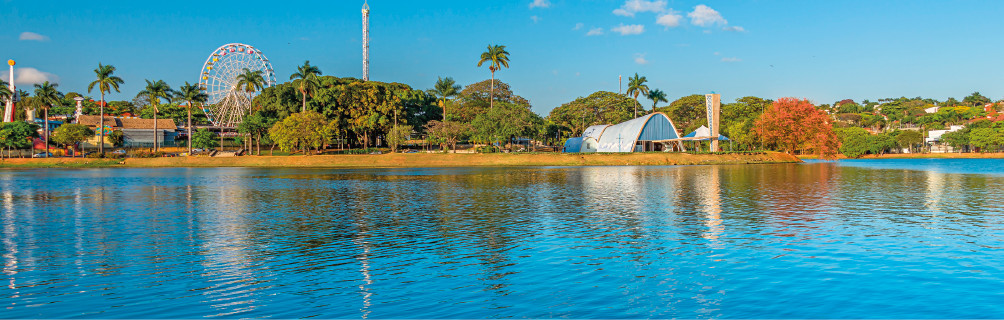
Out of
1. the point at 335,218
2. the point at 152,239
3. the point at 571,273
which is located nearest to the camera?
the point at 571,273

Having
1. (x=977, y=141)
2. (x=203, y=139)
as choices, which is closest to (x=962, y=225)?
(x=203, y=139)

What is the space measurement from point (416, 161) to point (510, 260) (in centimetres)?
7621

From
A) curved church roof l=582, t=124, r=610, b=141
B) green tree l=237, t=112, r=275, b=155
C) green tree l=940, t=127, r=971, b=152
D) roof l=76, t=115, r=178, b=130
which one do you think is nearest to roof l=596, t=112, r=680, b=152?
curved church roof l=582, t=124, r=610, b=141

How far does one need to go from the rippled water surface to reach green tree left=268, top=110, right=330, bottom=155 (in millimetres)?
67947

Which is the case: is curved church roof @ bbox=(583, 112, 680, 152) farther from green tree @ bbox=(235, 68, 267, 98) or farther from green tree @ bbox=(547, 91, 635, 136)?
green tree @ bbox=(235, 68, 267, 98)

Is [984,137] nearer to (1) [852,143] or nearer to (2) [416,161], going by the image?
(1) [852,143]

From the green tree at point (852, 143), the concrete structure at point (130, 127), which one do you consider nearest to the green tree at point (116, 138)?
the concrete structure at point (130, 127)

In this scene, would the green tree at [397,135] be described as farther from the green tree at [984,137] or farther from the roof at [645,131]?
the green tree at [984,137]

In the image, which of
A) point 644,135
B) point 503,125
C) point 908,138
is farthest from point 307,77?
point 908,138

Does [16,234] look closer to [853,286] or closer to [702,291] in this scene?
[702,291]

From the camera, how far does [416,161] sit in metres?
90.6

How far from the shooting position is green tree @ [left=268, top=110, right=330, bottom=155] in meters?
98.1

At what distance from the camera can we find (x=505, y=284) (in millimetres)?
12828

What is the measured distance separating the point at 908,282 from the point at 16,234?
27.1m
